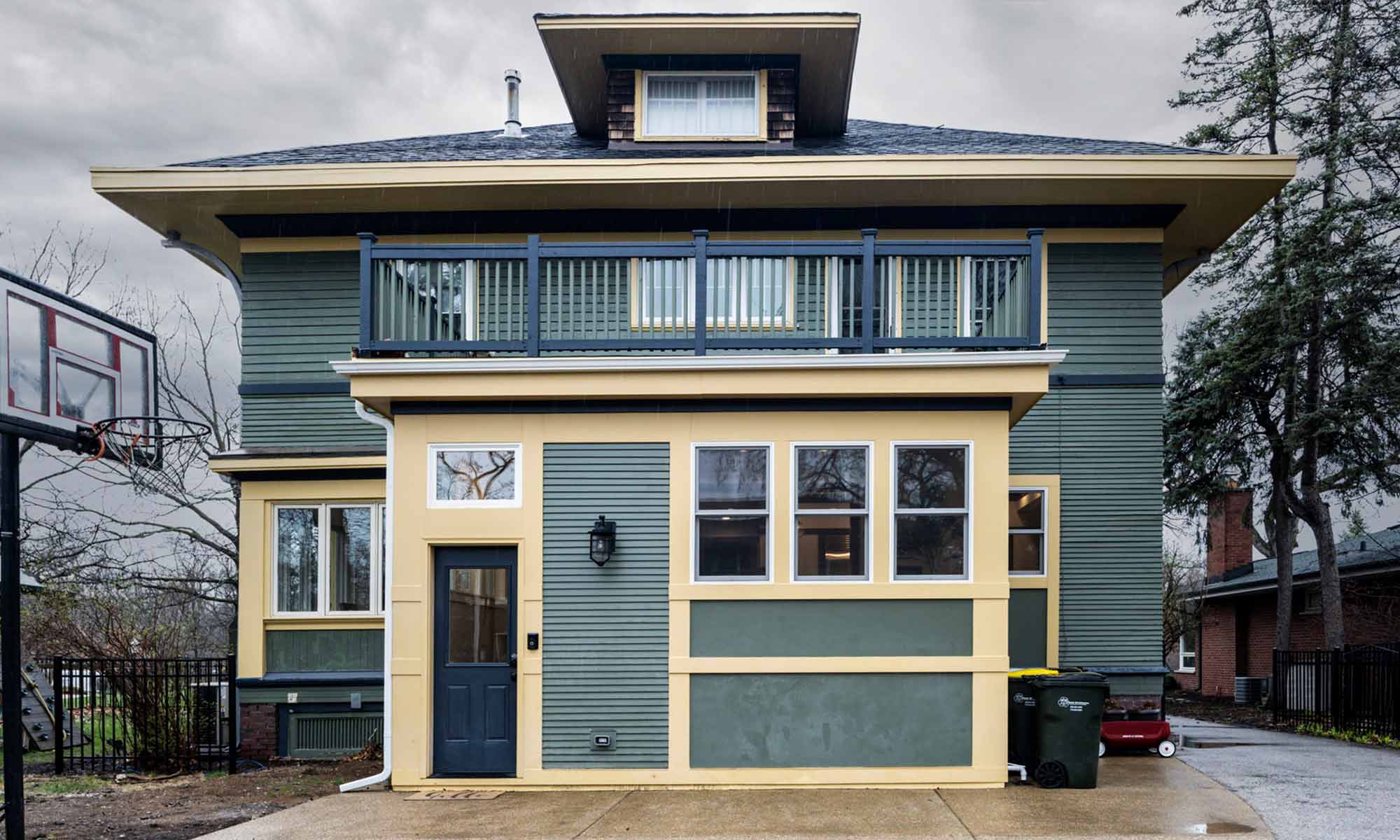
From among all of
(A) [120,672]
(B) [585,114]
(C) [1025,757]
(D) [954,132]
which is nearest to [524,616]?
(C) [1025,757]

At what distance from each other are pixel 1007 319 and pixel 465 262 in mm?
4993

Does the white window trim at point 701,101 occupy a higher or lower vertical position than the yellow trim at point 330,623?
higher

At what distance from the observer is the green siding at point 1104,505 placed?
38.8 feet

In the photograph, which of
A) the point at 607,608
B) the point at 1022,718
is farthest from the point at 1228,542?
the point at 607,608

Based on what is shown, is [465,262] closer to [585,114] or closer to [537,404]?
[537,404]

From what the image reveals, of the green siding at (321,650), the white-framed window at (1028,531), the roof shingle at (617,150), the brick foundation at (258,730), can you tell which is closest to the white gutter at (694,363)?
the white-framed window at (1028,531)

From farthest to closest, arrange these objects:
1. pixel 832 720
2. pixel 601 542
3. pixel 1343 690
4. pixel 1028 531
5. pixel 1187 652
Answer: pixel 1187 652, pixel 1343 690, pixel 1028 531, pixel 601 542, pixel 832 720

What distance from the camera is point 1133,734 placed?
35.2 feet

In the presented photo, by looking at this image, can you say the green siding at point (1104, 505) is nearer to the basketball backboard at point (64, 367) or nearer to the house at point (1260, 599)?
the house at point (1260, 599)

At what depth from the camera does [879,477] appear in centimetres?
918

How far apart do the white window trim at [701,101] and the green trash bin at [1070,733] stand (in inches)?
317

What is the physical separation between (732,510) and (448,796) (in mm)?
3378

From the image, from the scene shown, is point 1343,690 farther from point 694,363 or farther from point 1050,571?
point 694,363

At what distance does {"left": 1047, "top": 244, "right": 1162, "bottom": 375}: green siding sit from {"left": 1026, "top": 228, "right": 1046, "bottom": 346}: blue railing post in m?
3.16
